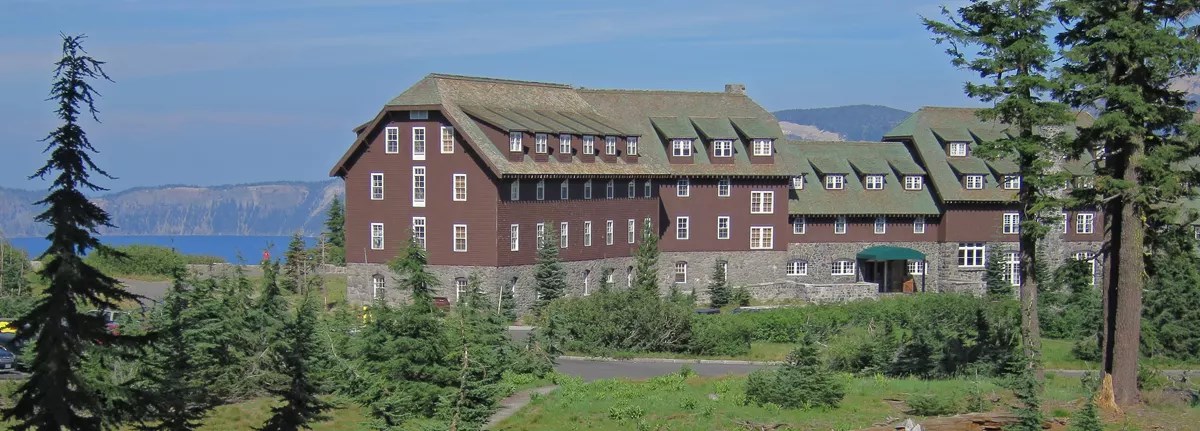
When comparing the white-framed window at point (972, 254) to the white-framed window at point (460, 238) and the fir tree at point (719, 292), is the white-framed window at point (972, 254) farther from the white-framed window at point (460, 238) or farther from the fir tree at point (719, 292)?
the white-framed window at point (460, 238)

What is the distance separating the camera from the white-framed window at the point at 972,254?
79125 millimetres

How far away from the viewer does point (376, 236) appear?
64375 mm

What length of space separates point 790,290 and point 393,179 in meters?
20.9

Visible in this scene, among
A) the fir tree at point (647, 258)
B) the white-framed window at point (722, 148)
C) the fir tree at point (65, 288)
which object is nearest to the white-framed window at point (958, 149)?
the white-framed window at point (722, 148)

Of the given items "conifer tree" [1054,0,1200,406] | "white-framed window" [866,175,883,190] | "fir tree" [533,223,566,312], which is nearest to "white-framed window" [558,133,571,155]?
"fir tree" [533,223,566,312]

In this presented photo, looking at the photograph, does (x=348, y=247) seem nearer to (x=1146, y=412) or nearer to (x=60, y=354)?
(x=1146, y=412)

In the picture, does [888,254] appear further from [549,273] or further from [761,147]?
[549,273]

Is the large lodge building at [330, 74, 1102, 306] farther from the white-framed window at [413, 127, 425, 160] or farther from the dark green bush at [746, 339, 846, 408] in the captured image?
the dark green bush at [746, 339, 846, 408]

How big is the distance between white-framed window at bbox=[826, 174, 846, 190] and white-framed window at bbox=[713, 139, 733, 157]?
7.04m

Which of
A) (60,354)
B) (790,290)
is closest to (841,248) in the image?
(790,290)

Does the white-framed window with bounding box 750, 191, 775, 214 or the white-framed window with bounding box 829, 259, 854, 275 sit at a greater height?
the white-framed window with bounding box 750, 191, 775, 214

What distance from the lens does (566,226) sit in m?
66.2

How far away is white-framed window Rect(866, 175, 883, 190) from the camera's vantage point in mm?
79500

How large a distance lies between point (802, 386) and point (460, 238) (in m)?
31.2
